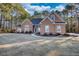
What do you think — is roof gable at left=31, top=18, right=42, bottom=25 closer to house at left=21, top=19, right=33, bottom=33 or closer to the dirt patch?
house at left=21, top=19, right=33, bottom=33

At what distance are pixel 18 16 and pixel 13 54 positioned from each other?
536 mm

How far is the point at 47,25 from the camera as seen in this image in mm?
2629

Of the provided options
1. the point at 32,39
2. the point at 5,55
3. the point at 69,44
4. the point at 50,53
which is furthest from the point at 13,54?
the point at 69,44

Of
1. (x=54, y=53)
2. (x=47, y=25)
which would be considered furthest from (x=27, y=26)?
(x=54, y=53)

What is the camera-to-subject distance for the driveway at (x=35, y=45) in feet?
8.15

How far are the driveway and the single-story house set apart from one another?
0.30 ft

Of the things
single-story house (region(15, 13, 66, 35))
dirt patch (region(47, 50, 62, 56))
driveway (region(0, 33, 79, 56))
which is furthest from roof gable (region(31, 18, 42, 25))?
dirt patch (region(47, 50, 62, 56))

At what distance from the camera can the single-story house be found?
259 cm

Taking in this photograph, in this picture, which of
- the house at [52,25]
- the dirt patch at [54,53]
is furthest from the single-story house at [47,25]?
the dirt patch at [54,53]

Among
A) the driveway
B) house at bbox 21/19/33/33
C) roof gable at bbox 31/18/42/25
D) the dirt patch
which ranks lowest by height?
the dirt patch

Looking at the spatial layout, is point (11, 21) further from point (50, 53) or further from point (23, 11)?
point (50, 53)

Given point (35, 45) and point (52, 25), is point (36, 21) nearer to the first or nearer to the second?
point (52, 25)

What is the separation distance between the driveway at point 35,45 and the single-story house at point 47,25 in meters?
0.09

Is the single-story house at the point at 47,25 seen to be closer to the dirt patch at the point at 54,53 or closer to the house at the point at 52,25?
the house at the point at 52,25
